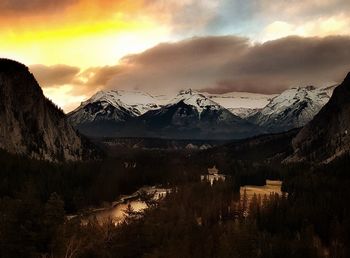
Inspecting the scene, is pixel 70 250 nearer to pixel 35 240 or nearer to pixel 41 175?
pixel 35 240

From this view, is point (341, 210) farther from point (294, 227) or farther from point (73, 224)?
point (73, 224)

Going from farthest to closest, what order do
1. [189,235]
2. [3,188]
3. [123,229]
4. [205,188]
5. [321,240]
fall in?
[205,188] → [3,188] → [321,240] → [189,235] → [123,229]

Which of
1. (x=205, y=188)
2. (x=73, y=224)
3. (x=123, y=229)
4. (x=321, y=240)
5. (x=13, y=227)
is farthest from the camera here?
(x=205, y=188)

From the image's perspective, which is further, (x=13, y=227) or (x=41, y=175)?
(x=41, y=175)

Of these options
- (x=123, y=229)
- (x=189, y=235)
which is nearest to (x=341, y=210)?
(x=189, y=235)

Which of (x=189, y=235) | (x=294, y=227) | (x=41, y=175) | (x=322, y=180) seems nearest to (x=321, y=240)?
(x=294, y=227)

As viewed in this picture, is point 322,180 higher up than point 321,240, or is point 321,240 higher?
point 322,180

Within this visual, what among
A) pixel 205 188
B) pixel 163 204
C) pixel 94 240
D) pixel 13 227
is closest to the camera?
pixel 13 227

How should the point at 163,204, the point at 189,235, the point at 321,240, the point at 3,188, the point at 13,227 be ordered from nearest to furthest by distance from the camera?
the point at 13,227, the point at 189,235, the point at 321,240, the point at 163,204, the point at 3,188

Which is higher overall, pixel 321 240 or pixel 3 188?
pixel 3 188
